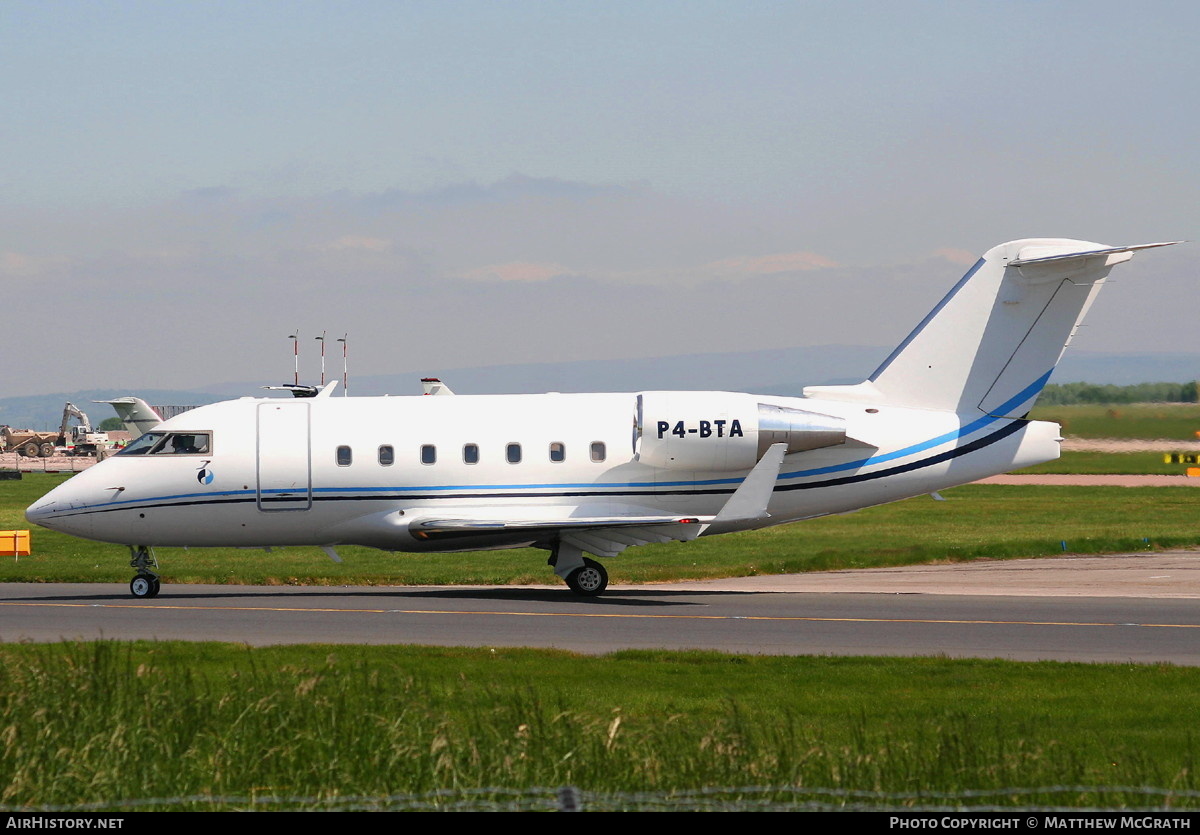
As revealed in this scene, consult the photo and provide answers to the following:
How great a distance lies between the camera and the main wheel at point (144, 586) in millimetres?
27516

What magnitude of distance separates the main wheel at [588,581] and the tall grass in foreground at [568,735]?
34.3 ft

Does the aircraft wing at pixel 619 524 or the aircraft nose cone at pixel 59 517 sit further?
the aircraft nose cone at pixel 59 517

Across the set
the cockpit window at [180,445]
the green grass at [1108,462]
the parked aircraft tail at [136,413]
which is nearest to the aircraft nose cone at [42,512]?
the cockpit window at [180,445]

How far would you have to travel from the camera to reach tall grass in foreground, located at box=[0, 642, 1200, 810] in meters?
10.3

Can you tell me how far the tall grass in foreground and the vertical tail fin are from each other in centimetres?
1200

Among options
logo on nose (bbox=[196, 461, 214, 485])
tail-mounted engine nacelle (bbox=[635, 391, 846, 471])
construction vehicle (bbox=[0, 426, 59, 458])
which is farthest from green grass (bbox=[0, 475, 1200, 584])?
construction vehicle (bbox=[0, 426, 59, 458])

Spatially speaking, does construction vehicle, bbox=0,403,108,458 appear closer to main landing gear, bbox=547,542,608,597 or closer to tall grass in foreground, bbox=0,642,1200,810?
main landing gear, bbox=547,542,608,597

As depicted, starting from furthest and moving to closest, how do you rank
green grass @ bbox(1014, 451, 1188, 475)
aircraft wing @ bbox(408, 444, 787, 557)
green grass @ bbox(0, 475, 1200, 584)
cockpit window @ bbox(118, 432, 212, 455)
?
green grass @ bbox(1014, 451, 1188, 475), green grass @ bbox(0, 475, 1200, 584), cockpit window @ bbox(118, 432, 212, 455), aircraft wing @ bbox(408, 444, 787, 557)

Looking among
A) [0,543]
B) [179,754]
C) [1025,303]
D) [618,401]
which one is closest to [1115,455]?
[1025,303]

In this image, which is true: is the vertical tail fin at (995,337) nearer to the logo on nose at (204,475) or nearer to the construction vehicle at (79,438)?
the logo on nose at (204,475)

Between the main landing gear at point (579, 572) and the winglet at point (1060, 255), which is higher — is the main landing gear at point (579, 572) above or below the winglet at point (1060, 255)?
below

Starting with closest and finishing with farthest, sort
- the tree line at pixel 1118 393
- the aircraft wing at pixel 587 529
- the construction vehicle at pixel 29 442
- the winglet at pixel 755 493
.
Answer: the winglet at pixel 755 493, the aircraft wing at pixel 587 529, the tree line at pixel 1118 393, the construction vehicle at pixel 29 442

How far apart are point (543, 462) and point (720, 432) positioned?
3.52 meters

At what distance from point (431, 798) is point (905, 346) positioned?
21.4 meters
